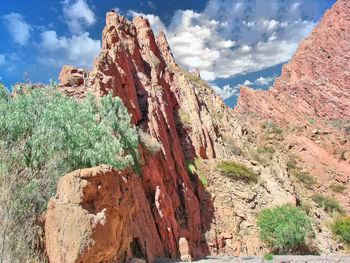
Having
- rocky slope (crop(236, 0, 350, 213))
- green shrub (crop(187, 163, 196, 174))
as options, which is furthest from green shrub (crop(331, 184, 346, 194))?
green shrub (crop(187, 163, 196, 174))

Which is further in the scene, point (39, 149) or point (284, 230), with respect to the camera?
point (284, 230)

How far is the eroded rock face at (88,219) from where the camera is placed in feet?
17.2

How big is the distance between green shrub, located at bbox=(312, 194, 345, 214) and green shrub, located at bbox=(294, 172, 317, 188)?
286 cm

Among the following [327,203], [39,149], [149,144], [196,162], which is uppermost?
[149,144]

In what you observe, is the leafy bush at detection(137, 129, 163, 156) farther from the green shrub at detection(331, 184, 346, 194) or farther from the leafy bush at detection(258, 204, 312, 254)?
the green shrub at detection(331, 184, 346, 194)

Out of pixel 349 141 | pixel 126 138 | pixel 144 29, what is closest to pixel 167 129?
pixel 126 138

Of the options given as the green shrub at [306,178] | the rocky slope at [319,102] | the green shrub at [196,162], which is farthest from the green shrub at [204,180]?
the rocky slope at [319,102]

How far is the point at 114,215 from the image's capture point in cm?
648

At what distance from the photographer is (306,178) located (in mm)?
32844

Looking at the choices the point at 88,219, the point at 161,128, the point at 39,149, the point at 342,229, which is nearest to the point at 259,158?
the point at 342,229

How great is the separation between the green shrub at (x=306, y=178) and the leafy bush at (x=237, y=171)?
1489cm

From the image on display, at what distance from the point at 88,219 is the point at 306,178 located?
116ft

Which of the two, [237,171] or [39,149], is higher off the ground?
[39,149]

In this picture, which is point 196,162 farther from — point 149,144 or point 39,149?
point 39,149
